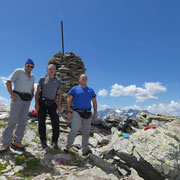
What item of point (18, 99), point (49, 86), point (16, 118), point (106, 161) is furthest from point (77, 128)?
point (18, 99)

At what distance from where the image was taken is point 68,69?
48.2ft

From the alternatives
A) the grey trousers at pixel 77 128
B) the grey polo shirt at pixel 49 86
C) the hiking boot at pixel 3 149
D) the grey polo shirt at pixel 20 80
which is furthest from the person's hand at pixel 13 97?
the grey trousers at pixel 77 128

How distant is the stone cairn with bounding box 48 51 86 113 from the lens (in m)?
14.5

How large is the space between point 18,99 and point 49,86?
138cm

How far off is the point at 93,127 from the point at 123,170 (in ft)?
24.2

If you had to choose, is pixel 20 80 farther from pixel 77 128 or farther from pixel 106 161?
pixel 106 161

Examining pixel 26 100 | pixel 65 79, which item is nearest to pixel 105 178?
pixel 26 100

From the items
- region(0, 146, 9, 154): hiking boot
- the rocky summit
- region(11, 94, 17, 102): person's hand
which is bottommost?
the rocky summit

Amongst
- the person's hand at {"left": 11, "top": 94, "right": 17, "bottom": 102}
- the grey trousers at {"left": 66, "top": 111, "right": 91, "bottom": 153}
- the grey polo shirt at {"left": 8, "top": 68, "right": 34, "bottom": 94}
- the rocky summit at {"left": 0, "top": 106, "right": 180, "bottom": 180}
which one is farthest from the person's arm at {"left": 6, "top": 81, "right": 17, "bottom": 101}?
the grey trousers at {"left": 66, "top": 111, "right": 91, "bottom": 153}

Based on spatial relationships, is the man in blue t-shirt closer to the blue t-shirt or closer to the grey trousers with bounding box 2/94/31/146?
the blue t-shirt

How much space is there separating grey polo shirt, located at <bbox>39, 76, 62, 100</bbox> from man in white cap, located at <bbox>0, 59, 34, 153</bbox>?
474mm

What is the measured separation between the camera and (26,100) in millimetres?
6359

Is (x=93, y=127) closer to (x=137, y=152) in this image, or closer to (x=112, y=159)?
(x=112, y=159)

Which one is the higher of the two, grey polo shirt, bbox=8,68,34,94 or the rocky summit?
grey polo shirt, bbox=8,68,34,94
